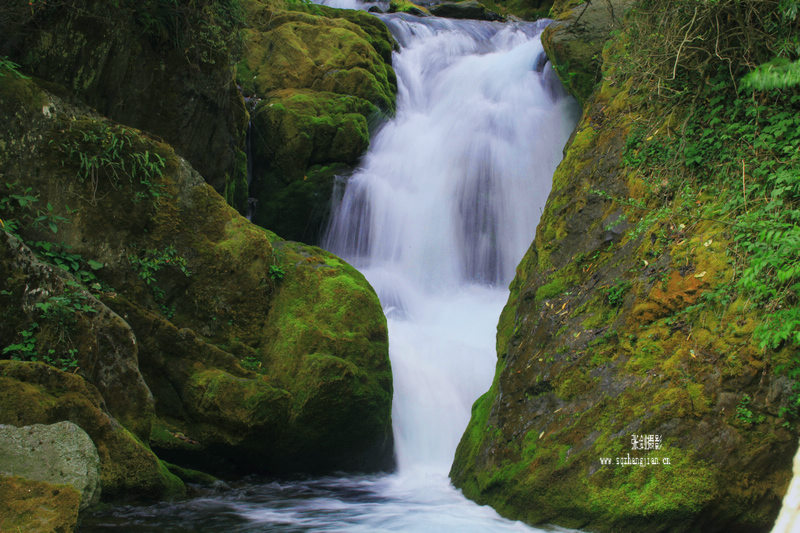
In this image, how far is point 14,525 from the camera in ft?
9.33

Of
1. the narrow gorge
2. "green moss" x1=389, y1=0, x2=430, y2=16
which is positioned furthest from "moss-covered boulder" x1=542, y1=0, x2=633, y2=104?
"green moss" x1=389, y1=0, x2=430, y2=16

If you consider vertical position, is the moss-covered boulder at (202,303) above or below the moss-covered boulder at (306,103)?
below

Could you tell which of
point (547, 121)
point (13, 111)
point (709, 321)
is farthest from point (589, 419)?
point (547, 121)

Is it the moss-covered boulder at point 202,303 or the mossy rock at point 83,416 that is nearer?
the mossy rock at point 83,416

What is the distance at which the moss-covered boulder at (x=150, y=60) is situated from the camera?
576 cm

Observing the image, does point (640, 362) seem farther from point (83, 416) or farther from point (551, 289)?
point (83, 416)

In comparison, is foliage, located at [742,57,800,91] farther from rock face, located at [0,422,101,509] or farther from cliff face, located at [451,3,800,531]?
rock face, located at [0,422,101,509]

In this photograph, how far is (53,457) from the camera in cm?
328

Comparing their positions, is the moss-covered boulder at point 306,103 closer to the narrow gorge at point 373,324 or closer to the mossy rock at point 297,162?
the mossy rock at point 297,162

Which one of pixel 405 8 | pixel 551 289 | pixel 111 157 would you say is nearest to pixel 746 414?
pixel 551 289

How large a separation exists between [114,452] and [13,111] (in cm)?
356

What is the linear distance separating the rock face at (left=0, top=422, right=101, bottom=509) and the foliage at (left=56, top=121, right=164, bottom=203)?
9.96 feet

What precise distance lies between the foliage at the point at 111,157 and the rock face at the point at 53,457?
3034mm

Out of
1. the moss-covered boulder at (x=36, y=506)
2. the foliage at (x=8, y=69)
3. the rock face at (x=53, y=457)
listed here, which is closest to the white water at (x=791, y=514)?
the moss-covered boulder at (x=36, y=506)
